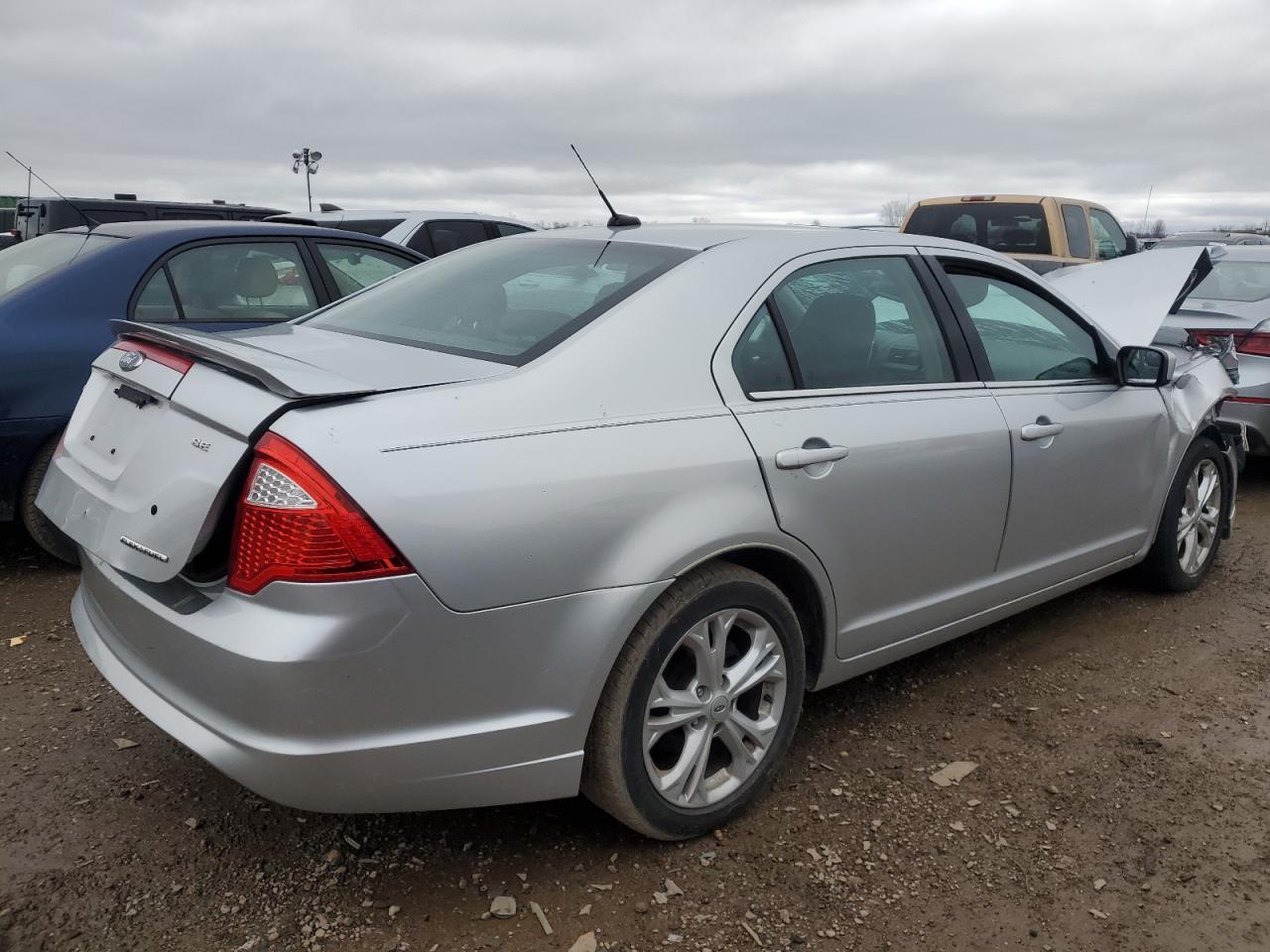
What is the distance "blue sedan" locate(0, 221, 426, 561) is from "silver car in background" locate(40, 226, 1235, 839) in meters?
1.68

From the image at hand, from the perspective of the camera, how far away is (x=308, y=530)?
2.04 meters

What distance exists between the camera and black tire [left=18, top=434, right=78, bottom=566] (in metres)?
4.33

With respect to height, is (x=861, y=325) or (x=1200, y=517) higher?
(x=861, y=325)

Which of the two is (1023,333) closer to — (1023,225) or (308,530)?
(308,530)

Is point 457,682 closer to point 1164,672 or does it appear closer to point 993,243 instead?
point 1164,672

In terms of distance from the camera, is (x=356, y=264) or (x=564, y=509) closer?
(x=564, y=509)

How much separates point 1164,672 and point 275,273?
442 cm

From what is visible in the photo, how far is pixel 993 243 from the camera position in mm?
10797

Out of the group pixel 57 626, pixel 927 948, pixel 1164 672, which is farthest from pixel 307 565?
pixel 1164 672

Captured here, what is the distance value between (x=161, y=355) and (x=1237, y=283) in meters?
7.01

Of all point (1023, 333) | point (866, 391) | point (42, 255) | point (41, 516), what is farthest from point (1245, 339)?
point (42, 255)

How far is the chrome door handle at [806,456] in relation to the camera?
2688 millimetres

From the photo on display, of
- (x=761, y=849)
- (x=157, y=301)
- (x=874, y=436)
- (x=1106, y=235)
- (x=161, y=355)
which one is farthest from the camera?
(x=1106, y=235)

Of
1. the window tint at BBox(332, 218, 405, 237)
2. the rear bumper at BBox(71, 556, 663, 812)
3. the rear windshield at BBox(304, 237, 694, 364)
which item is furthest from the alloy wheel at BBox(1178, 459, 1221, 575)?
the window tint at BBox(332, 218, 405, 237)
